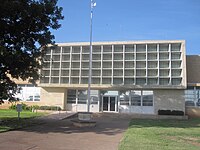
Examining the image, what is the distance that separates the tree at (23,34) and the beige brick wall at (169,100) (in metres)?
17.8

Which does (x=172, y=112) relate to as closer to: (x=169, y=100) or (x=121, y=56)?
(x=169, y=100)

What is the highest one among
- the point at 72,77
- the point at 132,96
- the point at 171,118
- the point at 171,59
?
the point at 171,59

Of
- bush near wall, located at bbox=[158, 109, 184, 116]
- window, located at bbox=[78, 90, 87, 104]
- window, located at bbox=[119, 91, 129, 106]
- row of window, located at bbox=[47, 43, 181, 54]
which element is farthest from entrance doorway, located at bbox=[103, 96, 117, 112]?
row of window, located at bbox=[47, 43, 181, 54]

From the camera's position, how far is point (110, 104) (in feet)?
112

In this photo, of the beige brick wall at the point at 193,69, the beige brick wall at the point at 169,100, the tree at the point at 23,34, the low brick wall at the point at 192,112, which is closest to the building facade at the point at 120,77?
the beige brick wall at the point at 169,100

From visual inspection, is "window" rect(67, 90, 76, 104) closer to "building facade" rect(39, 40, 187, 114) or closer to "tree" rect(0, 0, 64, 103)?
"building facade" rect(39, 40, 187, 114)

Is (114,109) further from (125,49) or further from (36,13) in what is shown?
(36,13)

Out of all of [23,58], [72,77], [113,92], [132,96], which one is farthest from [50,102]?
[23,58]

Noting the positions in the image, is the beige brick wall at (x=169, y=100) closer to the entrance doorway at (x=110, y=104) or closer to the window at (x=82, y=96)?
the entrance doorway at (x=110, y=104)

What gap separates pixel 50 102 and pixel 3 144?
81.5 ft

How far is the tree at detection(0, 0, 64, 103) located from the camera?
637 inches

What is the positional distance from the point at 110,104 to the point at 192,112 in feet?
34.4

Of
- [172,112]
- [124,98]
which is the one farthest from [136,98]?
[172,112]

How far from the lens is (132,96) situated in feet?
109
